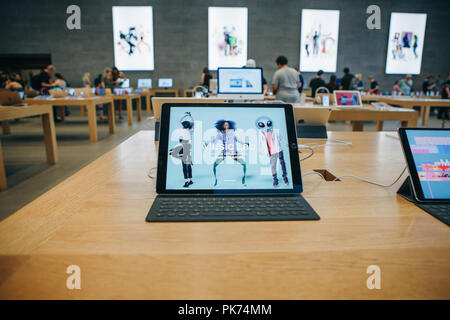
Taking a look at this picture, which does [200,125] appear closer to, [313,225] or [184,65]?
[313,225]

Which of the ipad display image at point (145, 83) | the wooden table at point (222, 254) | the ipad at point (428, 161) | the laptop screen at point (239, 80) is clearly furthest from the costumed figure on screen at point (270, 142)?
the ipad display image at point (145, 83)

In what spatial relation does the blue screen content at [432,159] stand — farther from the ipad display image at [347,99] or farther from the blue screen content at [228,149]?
the ipad display image at [347,99]

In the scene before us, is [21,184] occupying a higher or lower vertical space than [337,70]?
lower

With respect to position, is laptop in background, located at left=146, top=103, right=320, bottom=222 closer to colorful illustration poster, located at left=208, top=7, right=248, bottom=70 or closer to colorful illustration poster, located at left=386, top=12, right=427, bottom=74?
colorful illustration poster, located at left=208, top=7, right=248, bottom=70

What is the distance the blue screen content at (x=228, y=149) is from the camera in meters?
0.70

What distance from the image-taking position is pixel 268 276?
1.48 ft

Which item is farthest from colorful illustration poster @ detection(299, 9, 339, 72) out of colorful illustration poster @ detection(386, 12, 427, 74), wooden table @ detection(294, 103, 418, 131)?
wooden table @ detection(294, 103, 418, 131)

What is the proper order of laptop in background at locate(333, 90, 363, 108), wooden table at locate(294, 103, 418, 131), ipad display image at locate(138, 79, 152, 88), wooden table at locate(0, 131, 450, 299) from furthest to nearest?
ipad display image at locate(138, 79, 152, 88), laptop in background at locate(333, 90, 363, 108), wooden table at locate(294, 103, 418, 131), wooden table at locate(0, 131, 450, 299)

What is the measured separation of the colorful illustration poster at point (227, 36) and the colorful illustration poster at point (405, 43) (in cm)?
431

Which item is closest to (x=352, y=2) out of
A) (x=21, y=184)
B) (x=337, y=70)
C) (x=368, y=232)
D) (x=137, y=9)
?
(x=337, y=70)

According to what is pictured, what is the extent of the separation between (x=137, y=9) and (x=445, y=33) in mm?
9008

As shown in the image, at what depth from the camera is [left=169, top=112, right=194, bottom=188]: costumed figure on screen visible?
2.31 feet

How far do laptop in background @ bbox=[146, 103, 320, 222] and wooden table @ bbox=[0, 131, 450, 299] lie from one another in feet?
0.20

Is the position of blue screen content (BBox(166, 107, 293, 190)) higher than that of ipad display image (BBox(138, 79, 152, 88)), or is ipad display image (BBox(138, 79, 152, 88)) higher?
ipad display image (BBox(138, 79, 152, 88))
